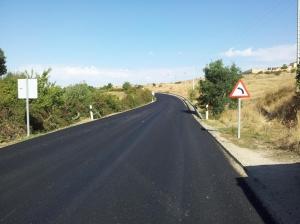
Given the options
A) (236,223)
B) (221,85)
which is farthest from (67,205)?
(221,85)

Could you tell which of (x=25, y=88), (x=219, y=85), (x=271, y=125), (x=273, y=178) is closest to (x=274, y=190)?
(x=273, y=178)

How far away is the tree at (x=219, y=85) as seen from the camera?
34125 millimetres

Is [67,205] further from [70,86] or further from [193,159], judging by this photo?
[70,86]

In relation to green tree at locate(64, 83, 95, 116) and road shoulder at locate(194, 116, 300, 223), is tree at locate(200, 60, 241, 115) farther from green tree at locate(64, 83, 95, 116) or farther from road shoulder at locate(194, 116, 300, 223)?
road shoulder at locate(194, 116, 300, 223)

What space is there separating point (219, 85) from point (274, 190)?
84.4 feet

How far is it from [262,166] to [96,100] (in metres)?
29.7

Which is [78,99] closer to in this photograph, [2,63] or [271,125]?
[271,125]

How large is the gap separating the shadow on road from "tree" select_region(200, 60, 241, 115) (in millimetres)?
22682

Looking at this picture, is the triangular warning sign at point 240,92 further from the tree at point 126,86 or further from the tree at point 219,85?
the tree at point 126,86

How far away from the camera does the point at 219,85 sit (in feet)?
112

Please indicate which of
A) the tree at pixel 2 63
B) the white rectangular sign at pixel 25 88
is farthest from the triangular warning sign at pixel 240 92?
the tree at pixel 2 63

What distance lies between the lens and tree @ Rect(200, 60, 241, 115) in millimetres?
34125

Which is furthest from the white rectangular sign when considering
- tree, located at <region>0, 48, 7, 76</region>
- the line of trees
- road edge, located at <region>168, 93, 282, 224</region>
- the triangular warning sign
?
tree, located at <region>0, 48, 7, 76</region>

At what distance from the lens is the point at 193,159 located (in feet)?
42.3
